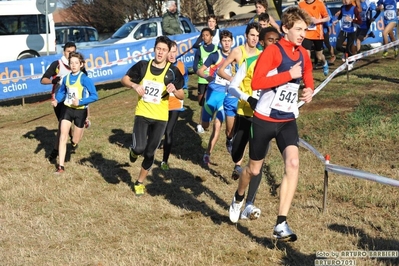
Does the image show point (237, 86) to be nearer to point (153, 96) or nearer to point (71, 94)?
point (153, 96)

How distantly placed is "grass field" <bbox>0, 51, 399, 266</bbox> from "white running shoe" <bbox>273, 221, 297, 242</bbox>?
188 mm

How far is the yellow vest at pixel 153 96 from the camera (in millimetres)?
8156

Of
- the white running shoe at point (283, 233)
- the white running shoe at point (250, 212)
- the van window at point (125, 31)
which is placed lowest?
the van window at point (125, 31)

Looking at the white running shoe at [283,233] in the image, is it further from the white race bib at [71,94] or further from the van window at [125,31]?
the van window at [125,31]

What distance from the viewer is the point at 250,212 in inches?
265

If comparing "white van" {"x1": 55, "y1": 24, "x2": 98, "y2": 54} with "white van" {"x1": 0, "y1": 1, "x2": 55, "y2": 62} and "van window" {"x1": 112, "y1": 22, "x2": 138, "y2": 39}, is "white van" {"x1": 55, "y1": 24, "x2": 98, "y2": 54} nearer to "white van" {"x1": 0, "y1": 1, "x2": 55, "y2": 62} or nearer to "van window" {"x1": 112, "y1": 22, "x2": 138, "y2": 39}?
"white van" {"x1": 0, "y1": 1, "x2": 55, "y2": 62}

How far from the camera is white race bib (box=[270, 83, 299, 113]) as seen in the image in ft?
19.1

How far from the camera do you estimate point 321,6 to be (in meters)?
13.4

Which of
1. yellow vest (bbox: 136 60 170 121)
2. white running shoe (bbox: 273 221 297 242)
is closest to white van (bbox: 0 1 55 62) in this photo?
yellow vest (bbox: 136 60 170 121)

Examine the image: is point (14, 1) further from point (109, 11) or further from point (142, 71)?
point (109, 11)

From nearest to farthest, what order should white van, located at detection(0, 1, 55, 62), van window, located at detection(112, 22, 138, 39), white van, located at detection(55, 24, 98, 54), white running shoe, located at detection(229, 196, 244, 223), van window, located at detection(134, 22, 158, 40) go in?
white running shoe, located at detection(229, 196, 244, 223) < van window, located at detection(134, 22, 158, 40) < van window, located at detection(112, 22, 138, 39) < white van, located at detection(0, 1, 55, 62) < white van, located at detection(55, 24, 98, 54)

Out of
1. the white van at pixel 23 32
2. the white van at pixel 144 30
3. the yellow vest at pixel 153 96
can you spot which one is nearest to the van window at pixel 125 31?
the white van at pixel 144 30

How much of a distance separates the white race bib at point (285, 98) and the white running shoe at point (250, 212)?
4.27ft

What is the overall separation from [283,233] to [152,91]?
318 cm
